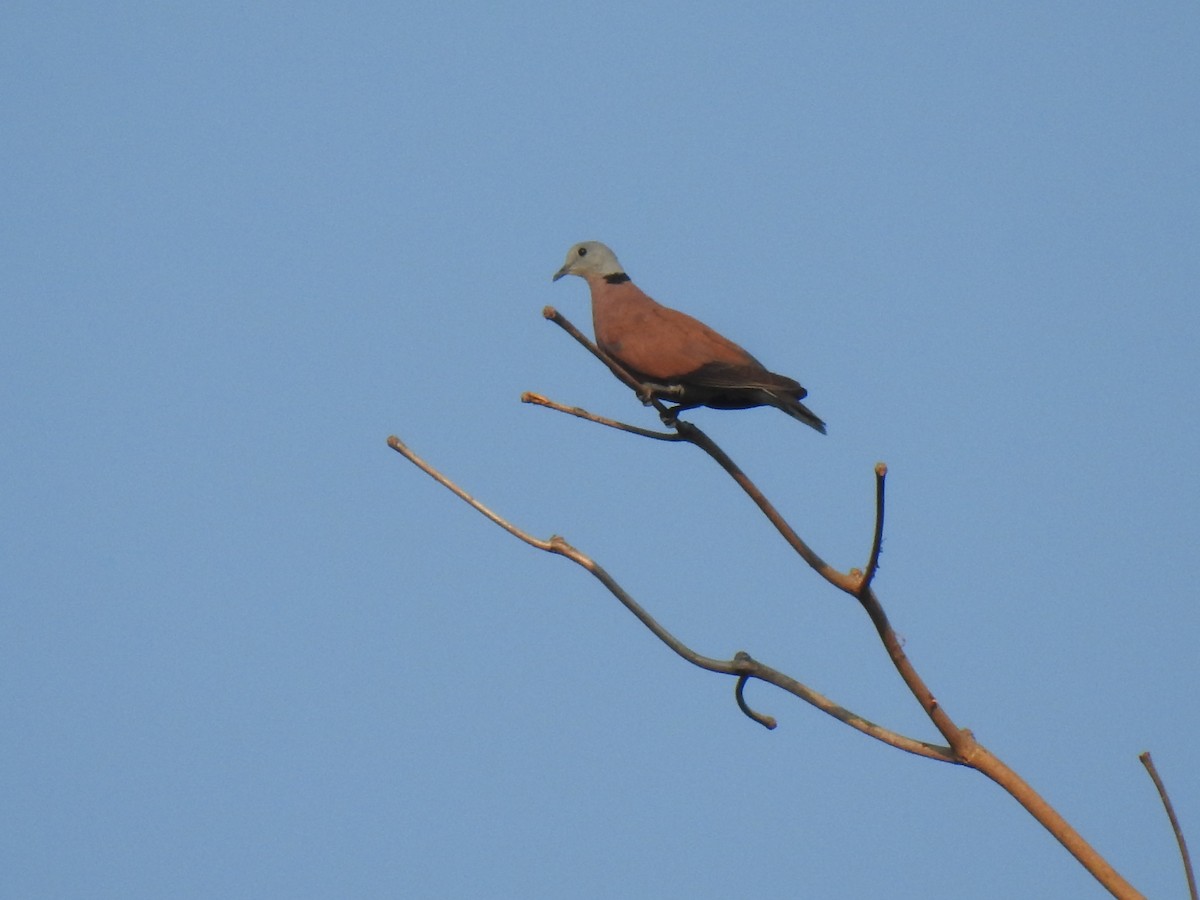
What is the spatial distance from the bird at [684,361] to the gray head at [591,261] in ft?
1.30

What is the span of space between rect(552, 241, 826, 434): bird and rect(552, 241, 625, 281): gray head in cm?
40

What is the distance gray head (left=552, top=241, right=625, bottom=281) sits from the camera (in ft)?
23.4

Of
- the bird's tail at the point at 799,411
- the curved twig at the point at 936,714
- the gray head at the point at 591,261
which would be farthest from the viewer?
the gray head at the point at 591,261

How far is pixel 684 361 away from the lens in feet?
19.7

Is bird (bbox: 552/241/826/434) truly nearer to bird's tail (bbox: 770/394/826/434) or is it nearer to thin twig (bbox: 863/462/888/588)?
bird's tail (bbox: 770/394/826/434)

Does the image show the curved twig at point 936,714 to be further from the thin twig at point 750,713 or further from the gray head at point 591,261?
the gray head at point 591,261

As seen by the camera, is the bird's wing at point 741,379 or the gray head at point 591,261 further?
the gray head at point 591,261

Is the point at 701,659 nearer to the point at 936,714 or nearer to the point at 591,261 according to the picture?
the point at 936,714

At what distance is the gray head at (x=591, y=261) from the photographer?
281 inches

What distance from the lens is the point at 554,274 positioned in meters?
7.56

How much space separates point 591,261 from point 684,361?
142 centimetres

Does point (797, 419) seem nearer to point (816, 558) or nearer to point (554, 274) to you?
point (816, 558)

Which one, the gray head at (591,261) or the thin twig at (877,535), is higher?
the gray head at (591,261)

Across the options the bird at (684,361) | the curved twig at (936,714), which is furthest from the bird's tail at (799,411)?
the curved twig at (936,714)
